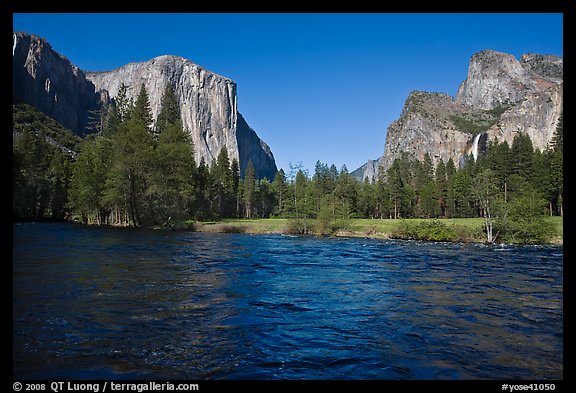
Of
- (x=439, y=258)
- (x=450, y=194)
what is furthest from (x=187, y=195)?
(x=450, y=194)

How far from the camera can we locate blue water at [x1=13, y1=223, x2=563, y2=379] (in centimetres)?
727

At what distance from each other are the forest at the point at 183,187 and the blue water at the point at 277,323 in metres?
32.6

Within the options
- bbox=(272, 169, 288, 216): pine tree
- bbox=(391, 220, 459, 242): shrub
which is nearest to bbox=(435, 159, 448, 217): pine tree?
bbox=(272, 169, 288, 216): pine tree

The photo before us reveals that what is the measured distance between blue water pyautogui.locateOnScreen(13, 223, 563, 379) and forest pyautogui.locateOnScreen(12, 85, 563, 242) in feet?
107

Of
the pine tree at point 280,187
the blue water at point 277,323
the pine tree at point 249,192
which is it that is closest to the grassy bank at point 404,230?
the blue water at point 277,323

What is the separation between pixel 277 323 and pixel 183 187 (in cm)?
4839

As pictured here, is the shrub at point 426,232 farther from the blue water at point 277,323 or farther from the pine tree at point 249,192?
the pine tree at point 249,192

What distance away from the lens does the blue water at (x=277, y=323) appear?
7.27 metres

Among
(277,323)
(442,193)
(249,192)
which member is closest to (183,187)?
(277,323)

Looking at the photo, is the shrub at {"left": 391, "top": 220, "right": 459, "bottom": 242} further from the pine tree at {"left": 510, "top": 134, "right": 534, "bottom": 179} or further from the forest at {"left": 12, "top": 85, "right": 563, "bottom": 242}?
the pine tree at {"left": 510, "top": 134, "right": 534, "bottom": 179}

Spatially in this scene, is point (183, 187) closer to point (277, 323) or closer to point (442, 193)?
point (277, 323)

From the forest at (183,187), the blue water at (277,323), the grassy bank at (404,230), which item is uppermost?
the forest at (183,187)

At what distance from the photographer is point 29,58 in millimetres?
190000

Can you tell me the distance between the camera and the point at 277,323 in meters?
10.5
